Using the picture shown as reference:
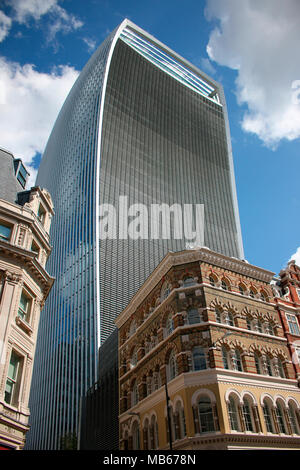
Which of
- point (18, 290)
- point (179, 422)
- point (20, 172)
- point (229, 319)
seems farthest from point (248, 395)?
point (20, 172)

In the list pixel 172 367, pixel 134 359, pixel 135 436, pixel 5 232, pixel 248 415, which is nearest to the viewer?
pixel 248 415

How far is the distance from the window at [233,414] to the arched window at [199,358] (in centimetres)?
337

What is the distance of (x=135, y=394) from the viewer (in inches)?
1677

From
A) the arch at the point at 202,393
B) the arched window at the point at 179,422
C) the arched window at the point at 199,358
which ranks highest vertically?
the arched window at the point at 199,358

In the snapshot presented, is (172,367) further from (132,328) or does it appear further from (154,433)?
→ (132,328)

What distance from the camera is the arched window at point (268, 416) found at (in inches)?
1277

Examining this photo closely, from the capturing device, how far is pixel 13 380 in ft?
94.7

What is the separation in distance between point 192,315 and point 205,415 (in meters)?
8.65

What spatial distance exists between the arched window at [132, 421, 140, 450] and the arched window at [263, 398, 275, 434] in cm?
1320

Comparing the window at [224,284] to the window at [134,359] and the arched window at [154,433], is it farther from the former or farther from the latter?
the arched window at [154,433]

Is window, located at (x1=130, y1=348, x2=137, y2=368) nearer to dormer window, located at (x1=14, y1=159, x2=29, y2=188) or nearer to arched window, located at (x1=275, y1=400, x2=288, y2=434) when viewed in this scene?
arched window, located at (x1=275, y1=400, x2=288, y2=434)

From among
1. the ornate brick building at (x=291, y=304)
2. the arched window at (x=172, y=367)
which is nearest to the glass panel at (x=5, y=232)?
the arched window at (x=172, y=367)

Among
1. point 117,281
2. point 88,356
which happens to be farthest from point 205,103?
point 88,356

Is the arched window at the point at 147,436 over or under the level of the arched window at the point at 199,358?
under
